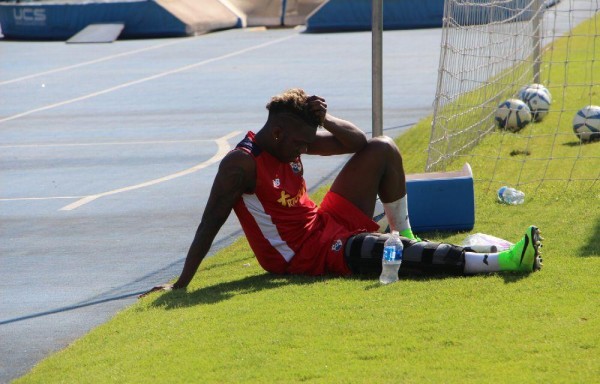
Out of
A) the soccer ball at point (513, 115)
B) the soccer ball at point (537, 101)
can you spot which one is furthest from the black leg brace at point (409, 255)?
the soccer ball at point (537, 101)

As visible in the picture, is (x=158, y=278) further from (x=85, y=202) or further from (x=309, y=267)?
(x=85, y=202)

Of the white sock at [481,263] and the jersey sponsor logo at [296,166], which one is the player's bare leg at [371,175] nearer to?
the jersey sponsor logo at [296,166]

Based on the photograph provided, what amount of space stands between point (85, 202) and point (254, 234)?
4.33m

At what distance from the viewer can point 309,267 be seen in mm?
6652

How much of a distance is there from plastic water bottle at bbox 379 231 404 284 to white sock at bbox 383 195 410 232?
0.82m

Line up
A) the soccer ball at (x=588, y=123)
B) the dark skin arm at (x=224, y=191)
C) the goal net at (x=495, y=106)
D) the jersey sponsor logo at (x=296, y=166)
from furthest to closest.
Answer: the soccer ball at (x=588, y=123)
the goal net at (x=495, y=106)
the jersey sponsor logo at (x=296, y=166)
the dark skin arm at (x=224, y=191)

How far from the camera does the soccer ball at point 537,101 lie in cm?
1324

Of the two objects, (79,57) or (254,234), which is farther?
(79,57)

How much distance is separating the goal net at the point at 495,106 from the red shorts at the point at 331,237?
327cm

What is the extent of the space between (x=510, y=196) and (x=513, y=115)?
12.6 feet

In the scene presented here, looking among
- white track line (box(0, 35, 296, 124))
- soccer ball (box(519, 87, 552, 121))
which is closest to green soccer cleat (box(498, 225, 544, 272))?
soccer ball (box(519, 87, 552, 121))

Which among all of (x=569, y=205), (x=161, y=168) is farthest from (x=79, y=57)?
(x=569, y=205)

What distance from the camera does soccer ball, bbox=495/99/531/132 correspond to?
12.5 meters

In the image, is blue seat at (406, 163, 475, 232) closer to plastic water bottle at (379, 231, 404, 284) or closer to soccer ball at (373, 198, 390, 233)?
soccer ball at (373, 198, 390, 233)
